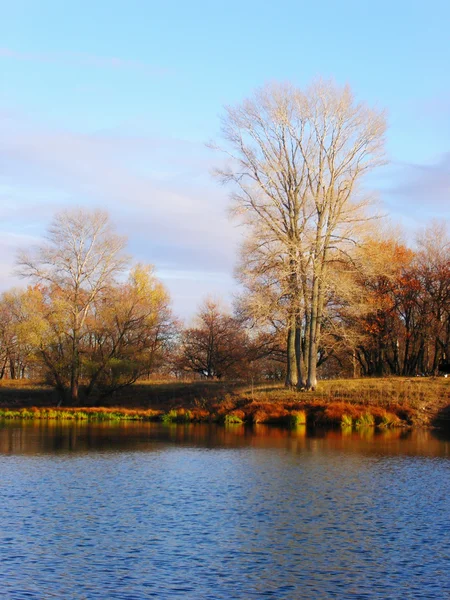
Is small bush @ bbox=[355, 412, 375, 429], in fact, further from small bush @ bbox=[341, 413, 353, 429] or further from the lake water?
the lake water

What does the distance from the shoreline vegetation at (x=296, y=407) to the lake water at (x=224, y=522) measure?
10.6 meters

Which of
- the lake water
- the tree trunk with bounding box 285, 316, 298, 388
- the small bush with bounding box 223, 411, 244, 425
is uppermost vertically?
the tree trunk with bounding box 285, 316, 298, 388

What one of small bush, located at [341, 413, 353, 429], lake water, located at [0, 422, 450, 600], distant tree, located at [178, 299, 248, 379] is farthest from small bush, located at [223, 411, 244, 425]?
distant tree, located at [178, 299, 248, 379]

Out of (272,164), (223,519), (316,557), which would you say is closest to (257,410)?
(272,164)

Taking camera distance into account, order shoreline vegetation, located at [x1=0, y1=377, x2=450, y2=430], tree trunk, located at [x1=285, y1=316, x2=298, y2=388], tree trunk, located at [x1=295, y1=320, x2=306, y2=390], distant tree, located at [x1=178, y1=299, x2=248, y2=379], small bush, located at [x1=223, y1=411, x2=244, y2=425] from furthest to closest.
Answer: distant tree, located at [x1=178, y1=299, x2=248, y2=379] < tree trunk, located at [x1=285, y1=316, x2=298, y2=388] < tree trunk, located at [x1=295, y1=320, x2=306, y2=390] < small bush, located at [x1=223, y1=411, x2=244, y2=425] < shoreline vegetation, located at [x1=0, y1=377, x2=450, y2=430]

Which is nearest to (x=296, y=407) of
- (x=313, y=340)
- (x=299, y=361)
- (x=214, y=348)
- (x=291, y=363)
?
(x=299, y=361)

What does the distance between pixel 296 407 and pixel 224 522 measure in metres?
25.1

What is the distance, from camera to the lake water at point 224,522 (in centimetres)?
1164

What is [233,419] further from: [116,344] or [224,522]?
[224,522]

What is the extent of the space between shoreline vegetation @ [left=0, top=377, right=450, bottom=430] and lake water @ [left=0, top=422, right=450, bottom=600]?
34.8 feet

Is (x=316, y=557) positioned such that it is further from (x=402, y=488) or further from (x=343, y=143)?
(x=343, y=143)

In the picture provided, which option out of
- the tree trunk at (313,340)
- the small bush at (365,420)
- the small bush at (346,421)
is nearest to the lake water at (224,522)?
the small bush at (346,421)

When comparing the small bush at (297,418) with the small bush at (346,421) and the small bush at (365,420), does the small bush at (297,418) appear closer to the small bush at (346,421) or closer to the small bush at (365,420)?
the small bush at (346,421)

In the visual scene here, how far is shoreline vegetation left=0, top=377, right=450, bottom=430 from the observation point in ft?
128
